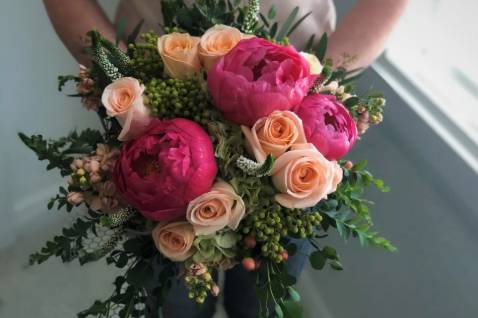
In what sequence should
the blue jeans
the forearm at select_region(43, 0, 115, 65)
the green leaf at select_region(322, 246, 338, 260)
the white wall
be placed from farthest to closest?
the white wall → the blue jeans → the forearm at select_region(43, 0, 115, 65) → the green leaf at select_region(322, 246, 338, 260)

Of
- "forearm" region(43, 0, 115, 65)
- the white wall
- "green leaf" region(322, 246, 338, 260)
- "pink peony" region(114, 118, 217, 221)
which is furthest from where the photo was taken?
the white wall

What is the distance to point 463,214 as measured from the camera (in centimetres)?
84

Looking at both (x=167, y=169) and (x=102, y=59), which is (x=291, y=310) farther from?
(x=102, y=59)

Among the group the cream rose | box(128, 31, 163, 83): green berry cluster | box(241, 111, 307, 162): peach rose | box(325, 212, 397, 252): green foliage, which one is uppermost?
the cream rose

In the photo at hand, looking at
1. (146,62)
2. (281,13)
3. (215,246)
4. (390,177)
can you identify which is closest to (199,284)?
(215,246)

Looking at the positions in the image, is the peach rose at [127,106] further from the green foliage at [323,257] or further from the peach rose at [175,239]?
the green foliage at [323,257]

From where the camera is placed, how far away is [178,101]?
1.62 feet

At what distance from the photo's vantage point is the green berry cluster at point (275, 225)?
1.58 ft

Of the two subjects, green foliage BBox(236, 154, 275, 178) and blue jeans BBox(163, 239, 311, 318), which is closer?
green foliage BBox(236, 154, 275, 178)

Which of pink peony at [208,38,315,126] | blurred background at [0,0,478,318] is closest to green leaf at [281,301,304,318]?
pink peony at [208,38,315,126]

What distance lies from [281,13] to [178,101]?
0.32 meters

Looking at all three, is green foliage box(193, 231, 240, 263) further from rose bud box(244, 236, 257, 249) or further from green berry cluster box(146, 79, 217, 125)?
green berry cluster box(146, 79, 217, 125)

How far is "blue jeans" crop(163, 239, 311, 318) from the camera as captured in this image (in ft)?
2.80

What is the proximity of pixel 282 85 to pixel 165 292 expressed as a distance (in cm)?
28
